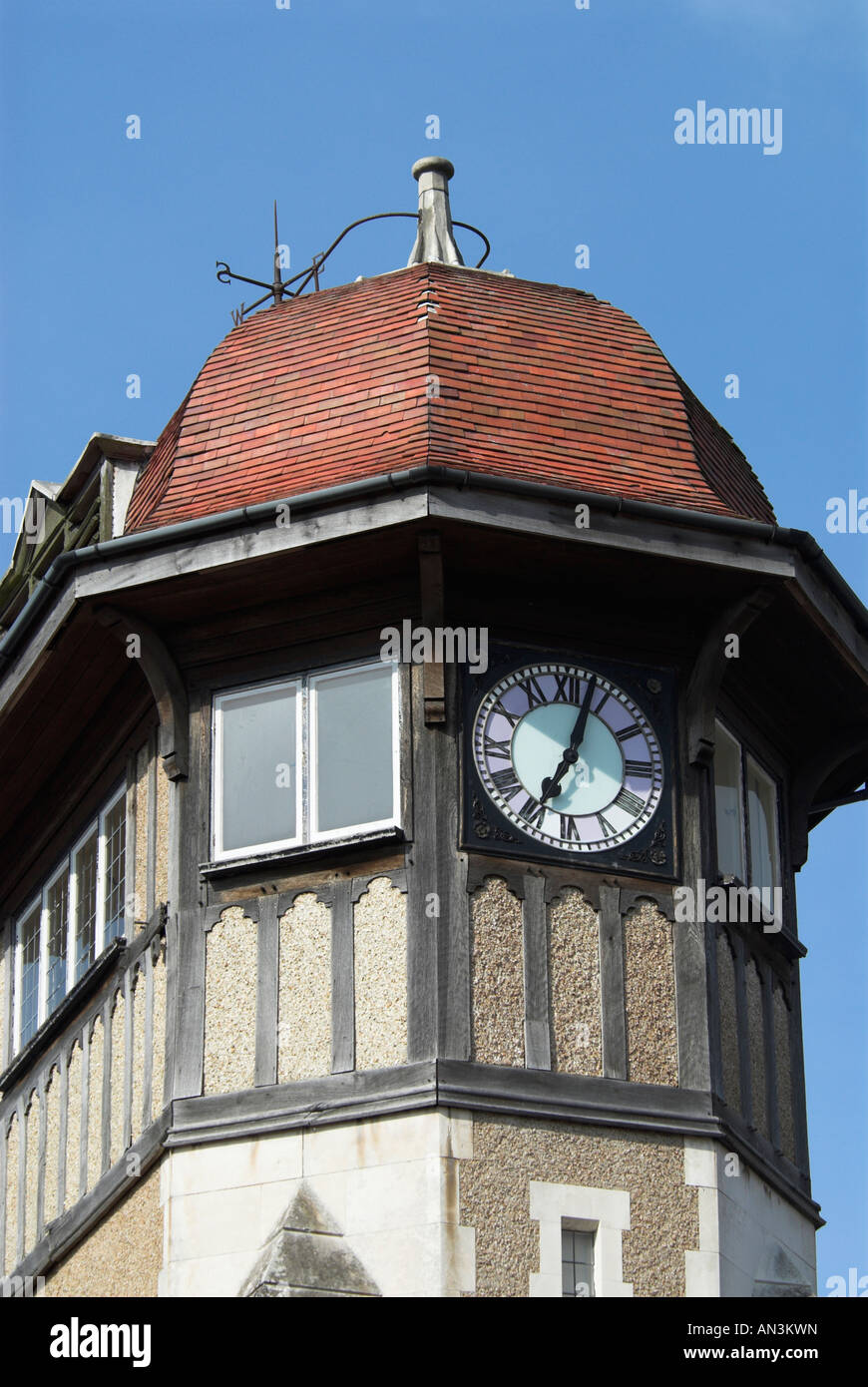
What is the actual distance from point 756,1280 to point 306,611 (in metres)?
4.58

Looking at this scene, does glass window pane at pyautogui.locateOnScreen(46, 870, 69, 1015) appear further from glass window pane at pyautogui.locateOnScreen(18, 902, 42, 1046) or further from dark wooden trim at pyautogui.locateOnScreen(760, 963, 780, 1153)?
dark wooden trim at pyautogui.locateOnScreen(760, 963, 780, 1153)

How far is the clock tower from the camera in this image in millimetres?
15234

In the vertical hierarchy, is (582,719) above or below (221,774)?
above

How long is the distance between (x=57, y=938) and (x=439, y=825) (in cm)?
414

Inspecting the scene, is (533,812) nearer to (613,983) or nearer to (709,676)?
(613,983)

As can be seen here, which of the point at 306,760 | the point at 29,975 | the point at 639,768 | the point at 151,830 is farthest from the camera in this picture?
the point at 29,975

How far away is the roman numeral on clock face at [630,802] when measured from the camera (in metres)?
16.3

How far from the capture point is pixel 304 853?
15852 mm

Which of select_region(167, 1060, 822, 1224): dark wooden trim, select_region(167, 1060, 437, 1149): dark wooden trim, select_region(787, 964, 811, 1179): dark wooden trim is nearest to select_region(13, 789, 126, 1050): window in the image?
select_region(167, 1060, 437, 1149): dark wooden trim

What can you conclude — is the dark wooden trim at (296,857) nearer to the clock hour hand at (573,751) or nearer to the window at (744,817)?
the clock hour hand at (573,751)

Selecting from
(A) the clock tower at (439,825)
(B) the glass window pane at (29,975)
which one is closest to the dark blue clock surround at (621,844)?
(A) the clock tower at (439,825)

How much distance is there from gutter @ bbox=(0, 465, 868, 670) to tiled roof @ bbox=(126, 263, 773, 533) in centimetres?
31

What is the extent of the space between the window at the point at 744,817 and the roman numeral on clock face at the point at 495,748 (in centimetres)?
151

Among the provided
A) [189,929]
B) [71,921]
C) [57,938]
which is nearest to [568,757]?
[189,929]
